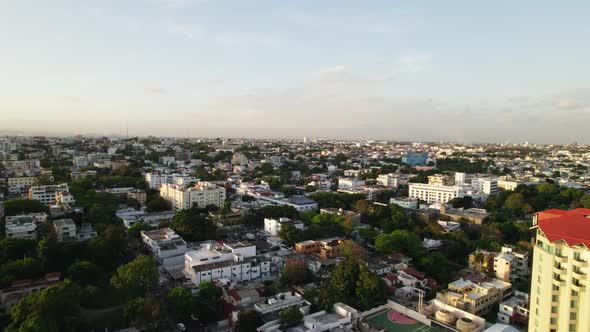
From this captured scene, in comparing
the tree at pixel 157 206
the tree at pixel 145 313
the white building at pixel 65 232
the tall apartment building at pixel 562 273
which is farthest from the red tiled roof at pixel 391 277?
the tree at pixel 157 206

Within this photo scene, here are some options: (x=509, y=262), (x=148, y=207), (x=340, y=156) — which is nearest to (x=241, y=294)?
(x=509, y=262)

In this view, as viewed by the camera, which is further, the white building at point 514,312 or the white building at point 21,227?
the white building at point 21,227

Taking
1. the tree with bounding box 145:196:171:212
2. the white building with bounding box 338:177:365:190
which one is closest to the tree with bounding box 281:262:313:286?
the tree with bounding box 145:196:171:212

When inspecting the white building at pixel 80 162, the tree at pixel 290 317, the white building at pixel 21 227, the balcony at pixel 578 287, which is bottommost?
the tree at pixel 290 317

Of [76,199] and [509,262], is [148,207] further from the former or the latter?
[509,262]

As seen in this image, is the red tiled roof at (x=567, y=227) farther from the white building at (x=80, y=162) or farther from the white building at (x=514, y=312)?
the white building at (x=80, y=162)

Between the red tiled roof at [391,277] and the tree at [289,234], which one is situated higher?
the tree at [289,234]
